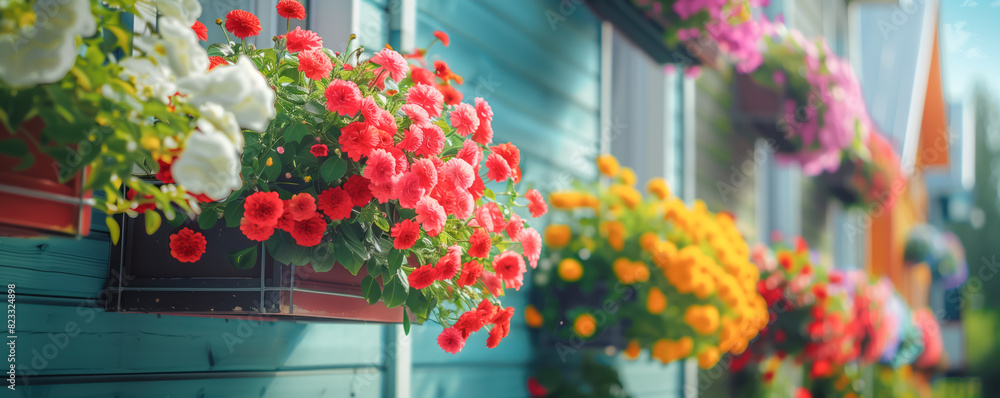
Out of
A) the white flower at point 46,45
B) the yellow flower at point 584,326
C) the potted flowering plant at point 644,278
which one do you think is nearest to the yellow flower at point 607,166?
the potted flowering plant at point 644,278

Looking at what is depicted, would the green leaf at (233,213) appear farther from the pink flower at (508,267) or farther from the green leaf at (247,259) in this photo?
the pink flower at (508,267)

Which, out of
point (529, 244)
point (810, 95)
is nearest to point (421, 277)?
point (529, 244)

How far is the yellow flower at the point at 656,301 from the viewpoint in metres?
2.01

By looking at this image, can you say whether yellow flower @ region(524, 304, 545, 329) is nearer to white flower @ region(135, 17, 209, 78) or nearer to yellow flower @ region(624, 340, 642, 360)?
yellow flower @ region(624, 340, 642, 360)

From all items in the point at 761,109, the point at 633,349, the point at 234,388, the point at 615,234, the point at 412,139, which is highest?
the point at 761,109

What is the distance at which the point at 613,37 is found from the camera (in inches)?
125

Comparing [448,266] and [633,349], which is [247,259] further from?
[633,349]

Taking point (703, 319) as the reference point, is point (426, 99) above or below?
above

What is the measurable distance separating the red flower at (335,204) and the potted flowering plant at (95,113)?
0.25m

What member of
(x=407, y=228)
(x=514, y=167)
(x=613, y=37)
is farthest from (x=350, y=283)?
(x=613, y=37)

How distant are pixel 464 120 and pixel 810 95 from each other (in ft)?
10.0

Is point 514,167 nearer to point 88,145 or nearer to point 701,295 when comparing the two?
point 88,145

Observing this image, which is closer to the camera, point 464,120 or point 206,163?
point 206,163

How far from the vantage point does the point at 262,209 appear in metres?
0.86
